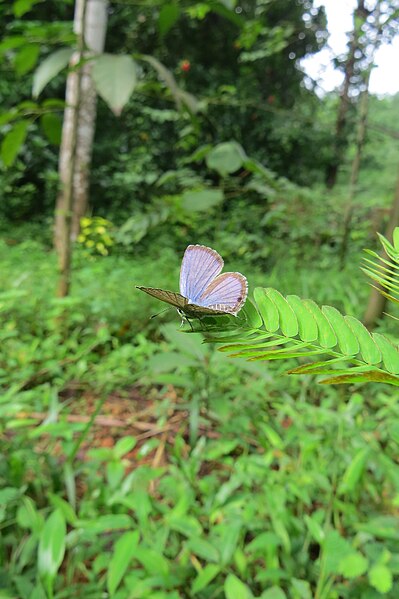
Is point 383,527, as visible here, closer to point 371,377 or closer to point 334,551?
point 334,551

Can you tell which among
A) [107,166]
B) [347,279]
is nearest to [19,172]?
[107,166]

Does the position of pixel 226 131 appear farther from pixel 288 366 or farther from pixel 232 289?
pixel 232 289

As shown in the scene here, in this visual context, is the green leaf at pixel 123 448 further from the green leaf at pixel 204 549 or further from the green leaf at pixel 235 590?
the green leaf at pixel 235 590

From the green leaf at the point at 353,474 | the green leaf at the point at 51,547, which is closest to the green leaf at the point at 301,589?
the green leaf at the point at 353,474

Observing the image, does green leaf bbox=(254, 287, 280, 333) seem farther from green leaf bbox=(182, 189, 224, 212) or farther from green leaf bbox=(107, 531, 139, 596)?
green leaf bbox=(182, 189, 224, 212)

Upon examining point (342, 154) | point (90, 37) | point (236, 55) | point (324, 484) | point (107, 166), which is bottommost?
point (324, 484)

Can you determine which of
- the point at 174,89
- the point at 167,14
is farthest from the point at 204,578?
the point at 167,14
